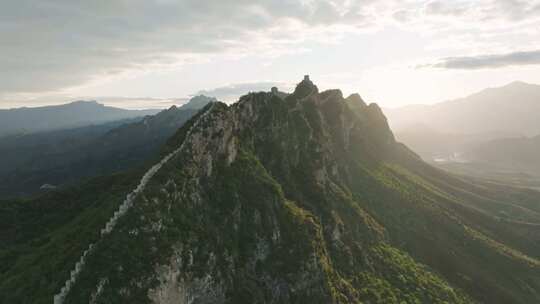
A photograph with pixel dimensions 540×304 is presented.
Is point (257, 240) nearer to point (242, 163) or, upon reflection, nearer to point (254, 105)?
point (242, 163)

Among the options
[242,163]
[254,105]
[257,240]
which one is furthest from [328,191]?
[257,240]

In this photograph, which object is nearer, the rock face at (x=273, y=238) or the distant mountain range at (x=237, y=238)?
the distant mountain range at (x=237, y=238)

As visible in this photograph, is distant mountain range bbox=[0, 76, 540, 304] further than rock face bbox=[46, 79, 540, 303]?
No

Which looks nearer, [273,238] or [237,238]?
[237,238]

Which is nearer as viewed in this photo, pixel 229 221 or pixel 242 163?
pixel 229 221

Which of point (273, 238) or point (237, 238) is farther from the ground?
point (237, 238)

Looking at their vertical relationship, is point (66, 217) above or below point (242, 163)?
below

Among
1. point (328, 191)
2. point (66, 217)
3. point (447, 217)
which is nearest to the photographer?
point (66, 217)

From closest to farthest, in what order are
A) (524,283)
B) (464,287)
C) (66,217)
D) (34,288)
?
(34,288), (66,217), (464,287), (524,283)
